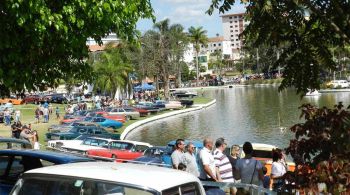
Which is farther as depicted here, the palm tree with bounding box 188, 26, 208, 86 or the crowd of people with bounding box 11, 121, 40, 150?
the palm tree with bounding box 188, 26, 208, 86

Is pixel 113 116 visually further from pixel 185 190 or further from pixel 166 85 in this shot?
pixel 185 190

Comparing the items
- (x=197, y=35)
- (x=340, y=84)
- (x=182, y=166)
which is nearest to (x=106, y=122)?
(x=182, y=166)

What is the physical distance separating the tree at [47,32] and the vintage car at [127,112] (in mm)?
37294

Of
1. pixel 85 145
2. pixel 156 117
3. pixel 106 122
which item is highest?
pixel 106 122

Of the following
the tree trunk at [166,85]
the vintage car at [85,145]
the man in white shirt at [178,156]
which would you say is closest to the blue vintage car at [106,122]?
the vintage car at [85,145]

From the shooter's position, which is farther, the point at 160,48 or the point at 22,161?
the point at 160,48

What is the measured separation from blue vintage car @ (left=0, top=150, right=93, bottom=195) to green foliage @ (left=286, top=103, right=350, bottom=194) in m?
4.90

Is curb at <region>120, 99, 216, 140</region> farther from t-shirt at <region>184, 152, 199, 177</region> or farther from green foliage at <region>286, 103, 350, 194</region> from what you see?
green foliage at <region>286, 103, 350, 194</region>

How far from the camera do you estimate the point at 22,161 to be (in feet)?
30.2

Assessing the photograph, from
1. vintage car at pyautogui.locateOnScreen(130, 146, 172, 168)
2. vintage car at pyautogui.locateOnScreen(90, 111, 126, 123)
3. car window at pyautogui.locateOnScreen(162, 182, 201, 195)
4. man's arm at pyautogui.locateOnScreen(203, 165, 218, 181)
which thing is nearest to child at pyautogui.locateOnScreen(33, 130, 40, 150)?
vintage car at pyautogui.locateOnScreen(130, 146, 172, 168)

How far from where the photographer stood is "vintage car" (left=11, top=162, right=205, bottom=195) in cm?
591

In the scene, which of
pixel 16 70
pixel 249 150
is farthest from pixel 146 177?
pixel 16 70

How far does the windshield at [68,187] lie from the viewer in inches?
233

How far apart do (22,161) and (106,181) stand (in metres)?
3.78
